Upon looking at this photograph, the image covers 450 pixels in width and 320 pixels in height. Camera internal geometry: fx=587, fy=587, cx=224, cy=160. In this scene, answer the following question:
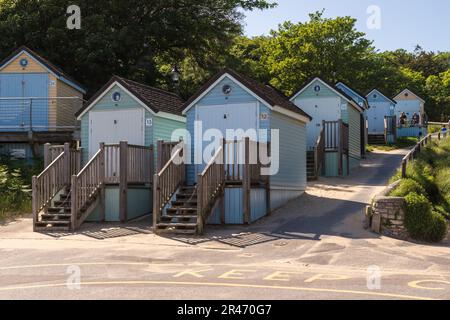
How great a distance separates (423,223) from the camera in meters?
14.8

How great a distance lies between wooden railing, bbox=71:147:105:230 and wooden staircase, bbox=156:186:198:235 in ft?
8.68

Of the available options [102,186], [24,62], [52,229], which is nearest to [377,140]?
[24,62]

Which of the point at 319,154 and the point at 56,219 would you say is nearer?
the point at 56,219

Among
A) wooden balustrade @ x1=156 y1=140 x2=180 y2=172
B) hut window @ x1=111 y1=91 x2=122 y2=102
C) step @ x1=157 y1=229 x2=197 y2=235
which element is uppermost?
hut window @ x1=111 y1=91 x2=122 y2=102

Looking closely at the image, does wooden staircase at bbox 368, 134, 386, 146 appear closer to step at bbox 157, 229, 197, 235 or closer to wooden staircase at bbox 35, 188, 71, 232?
wooden staircase at bbox 35, 188, 71, 232

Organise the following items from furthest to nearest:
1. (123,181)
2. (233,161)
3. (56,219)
A: (123,181) < (56,219) < (233,161)

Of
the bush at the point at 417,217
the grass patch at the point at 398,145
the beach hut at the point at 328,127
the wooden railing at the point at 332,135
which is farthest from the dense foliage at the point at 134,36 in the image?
the bush at the point at 417,217

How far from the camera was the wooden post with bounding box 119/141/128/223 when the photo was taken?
18.2m

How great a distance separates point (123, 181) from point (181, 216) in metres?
3.12

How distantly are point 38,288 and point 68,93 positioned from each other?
2041 centimetres

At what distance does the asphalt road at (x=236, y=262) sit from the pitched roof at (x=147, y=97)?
4.09 m

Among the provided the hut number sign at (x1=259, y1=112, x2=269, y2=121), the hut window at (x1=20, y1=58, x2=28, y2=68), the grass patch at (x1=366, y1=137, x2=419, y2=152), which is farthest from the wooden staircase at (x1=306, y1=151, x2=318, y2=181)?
the hut window at (x1=20, y1=58, x2=28, y2=68)

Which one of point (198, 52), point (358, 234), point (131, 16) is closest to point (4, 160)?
point (131, 16)

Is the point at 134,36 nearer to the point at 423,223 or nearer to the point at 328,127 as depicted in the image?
the point at 328,127
